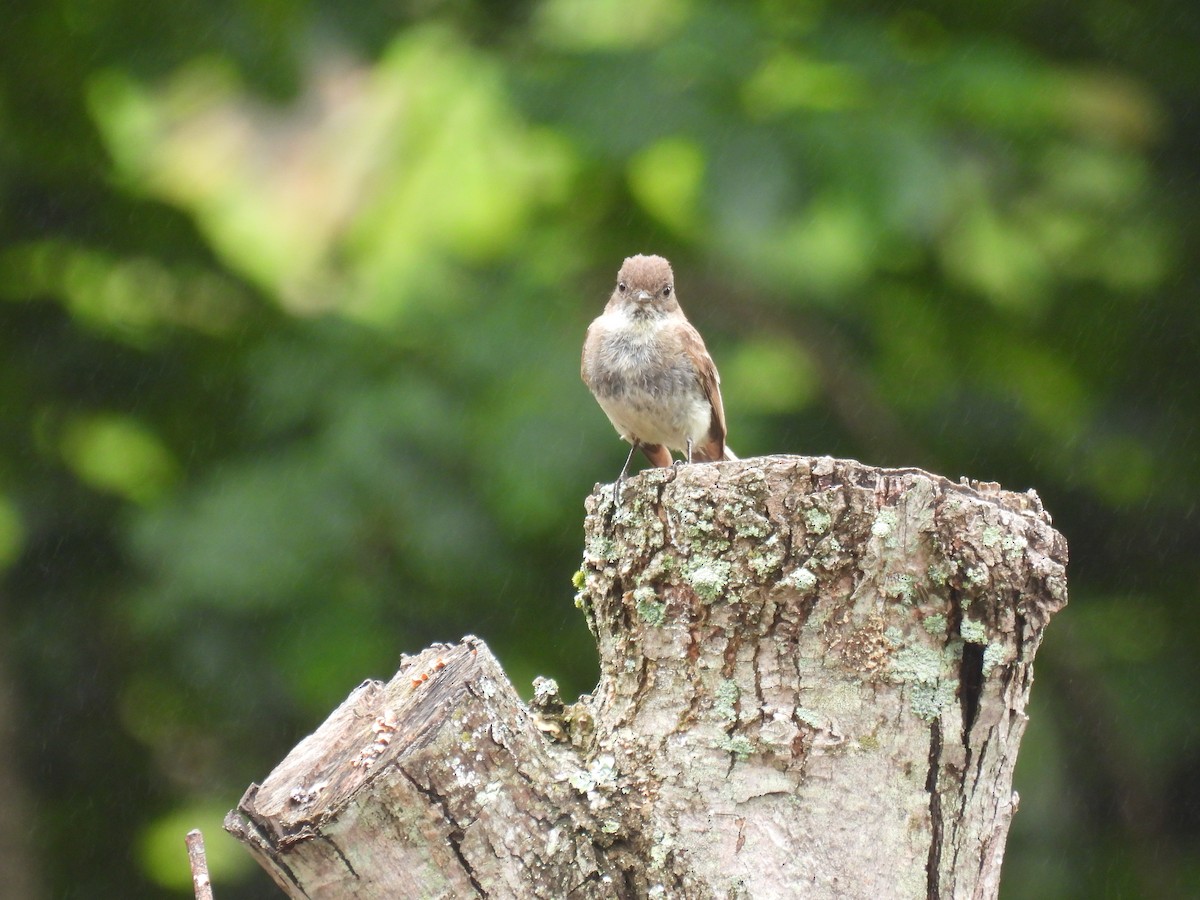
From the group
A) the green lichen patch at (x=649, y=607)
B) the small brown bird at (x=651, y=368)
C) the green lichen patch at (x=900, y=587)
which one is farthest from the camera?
the small brown bird at (x=651, y=368)

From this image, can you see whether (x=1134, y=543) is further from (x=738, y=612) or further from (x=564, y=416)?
(x=738, y=612)

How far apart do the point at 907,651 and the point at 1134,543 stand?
12.6 feet

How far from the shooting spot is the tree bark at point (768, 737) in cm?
243

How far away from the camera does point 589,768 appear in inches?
102

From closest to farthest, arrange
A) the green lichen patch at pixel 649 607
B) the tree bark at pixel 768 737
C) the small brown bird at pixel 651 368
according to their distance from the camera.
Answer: the tree bark at pixel 768 737, the green lichen patch at pixel 649 607, the small brown bird at pixel 651 368

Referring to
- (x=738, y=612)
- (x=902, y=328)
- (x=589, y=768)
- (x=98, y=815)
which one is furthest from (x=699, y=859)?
(x=98, y=815)

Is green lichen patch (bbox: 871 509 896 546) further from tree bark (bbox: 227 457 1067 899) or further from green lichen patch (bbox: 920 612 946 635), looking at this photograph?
green lichen patch (bbox: 920 612 946 635)

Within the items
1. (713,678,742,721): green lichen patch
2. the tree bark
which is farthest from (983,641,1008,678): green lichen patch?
(713,678,742,721): green lichen patch

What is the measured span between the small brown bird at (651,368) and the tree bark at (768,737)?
2.33 meters

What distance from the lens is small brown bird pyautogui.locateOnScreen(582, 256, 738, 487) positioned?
4953 mm

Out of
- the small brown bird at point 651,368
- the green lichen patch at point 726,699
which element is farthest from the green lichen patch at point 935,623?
the small brown bird at point 651,368

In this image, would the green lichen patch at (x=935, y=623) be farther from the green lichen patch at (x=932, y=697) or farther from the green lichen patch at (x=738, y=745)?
the green lichen patch at (x=738, y=745)

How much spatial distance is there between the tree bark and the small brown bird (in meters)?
2.33

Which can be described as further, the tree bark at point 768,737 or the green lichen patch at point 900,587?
the green lichen patch at point 900,587
